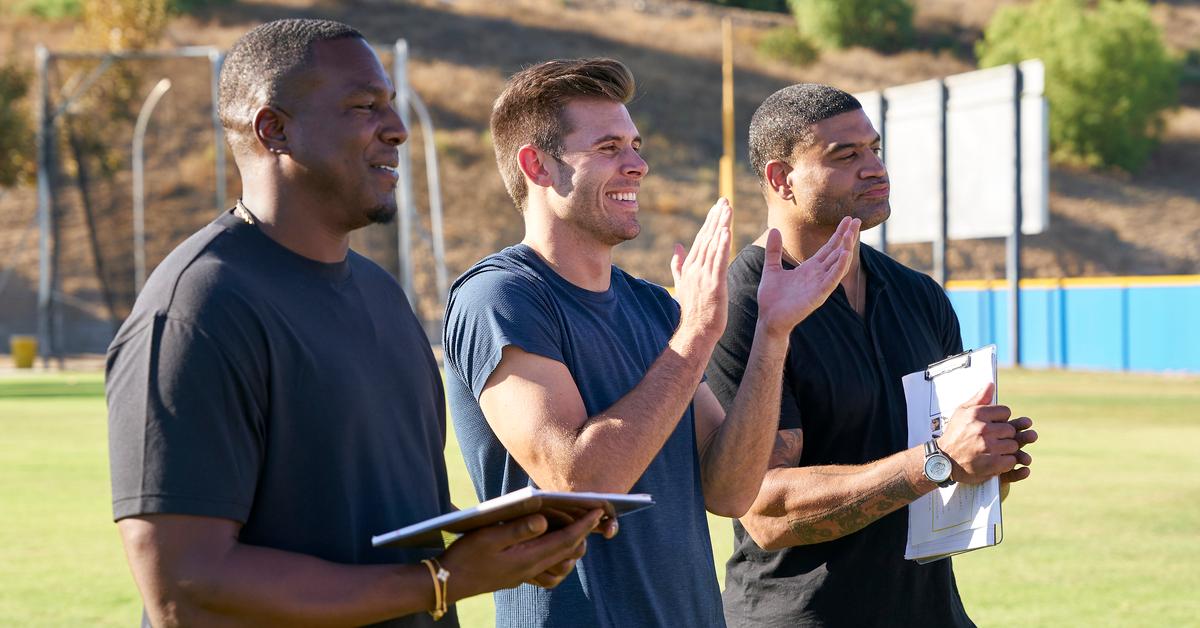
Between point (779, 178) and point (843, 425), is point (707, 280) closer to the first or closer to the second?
point (843, 425)

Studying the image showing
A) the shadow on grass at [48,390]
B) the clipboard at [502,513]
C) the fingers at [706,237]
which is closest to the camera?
the clipboard at [502,513]

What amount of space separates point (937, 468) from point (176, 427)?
2.02 meters

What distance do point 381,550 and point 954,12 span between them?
8628 centimetres

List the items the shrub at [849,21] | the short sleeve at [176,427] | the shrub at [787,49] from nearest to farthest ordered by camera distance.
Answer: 1. the short sleeve at [176,427]
2. the shrub at [787,49]
3. the shrub at [849,21]

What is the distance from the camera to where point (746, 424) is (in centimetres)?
361

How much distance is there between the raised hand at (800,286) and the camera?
12.1 ft

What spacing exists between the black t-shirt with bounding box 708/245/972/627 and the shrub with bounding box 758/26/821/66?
71093 mm

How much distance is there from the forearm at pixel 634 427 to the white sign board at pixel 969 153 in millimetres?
26952

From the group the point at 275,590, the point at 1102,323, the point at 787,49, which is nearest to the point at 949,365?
the point at 275,590

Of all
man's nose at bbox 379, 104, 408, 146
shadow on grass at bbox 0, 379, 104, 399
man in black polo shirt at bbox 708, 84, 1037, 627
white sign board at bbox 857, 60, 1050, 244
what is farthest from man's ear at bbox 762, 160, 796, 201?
white sign board at bbox 857, 60, 1050, 244

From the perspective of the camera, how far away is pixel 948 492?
388 centimetres

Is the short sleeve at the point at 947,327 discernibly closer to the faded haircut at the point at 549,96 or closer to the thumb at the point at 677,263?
the thumb at the point at 677,263

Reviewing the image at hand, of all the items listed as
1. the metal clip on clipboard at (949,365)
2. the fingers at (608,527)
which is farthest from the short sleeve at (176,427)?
the metal clip on clipboard at (949,365)

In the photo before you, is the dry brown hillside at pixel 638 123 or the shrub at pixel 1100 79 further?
the shrub at pixel 1100 79
